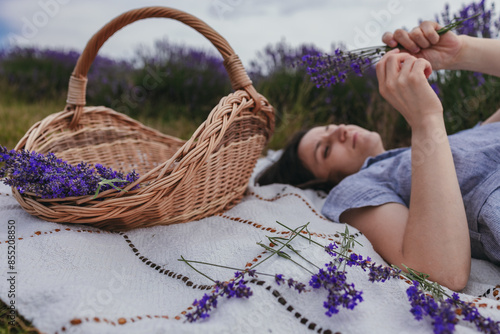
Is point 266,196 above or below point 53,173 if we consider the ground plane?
below

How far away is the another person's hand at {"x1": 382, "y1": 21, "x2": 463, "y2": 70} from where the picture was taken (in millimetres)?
1286

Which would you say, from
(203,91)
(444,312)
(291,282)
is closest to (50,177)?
(291,282)

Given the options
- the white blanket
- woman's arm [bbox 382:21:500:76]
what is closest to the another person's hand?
woman's arm [bbox 382:21:500:76]

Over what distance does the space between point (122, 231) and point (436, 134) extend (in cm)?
97

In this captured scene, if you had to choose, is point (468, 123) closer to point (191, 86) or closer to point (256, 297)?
point (256, 297)

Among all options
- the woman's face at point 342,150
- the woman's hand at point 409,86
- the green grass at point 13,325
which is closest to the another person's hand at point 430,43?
the woman's hand at point 409,86

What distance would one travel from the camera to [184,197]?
1.22m

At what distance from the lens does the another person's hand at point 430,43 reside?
1.29 m

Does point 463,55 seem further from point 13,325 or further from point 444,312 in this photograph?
point 13,325

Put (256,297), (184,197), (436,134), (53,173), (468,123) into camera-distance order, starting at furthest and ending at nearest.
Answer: (468,123)
(184,197)
(436,134)
(53,173)
(256,297)

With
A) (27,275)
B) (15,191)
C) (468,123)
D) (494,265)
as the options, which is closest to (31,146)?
(15,191)

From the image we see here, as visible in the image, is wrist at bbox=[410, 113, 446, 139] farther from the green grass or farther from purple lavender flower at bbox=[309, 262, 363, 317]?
the green grass

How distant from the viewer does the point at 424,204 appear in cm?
108

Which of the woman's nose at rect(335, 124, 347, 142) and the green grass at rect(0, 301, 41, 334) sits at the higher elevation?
the woman's nose at rect(335, 124, 347, 142)
